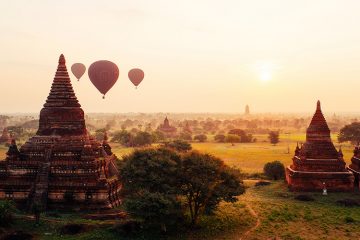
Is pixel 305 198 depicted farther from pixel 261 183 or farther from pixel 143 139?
pixel 143 139

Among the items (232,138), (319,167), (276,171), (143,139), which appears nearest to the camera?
(319,167)

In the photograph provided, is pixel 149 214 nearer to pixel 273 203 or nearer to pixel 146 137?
pixel 273 203

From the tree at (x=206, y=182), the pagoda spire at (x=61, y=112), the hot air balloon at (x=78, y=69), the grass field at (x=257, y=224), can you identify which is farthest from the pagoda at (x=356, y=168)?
the hot air balloon at (x=78, y=69)

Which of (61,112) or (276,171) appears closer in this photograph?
(61,112)

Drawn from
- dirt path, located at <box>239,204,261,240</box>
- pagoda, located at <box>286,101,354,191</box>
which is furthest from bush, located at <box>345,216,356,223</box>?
pagoda, located at <box>286,101,354,191</box>

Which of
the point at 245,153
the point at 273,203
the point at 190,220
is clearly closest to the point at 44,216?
the point at 190,220

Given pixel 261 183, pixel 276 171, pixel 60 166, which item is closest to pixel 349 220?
pixel 261 183

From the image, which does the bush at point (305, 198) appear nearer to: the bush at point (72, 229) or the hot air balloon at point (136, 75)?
the bush at point (72, 229)
